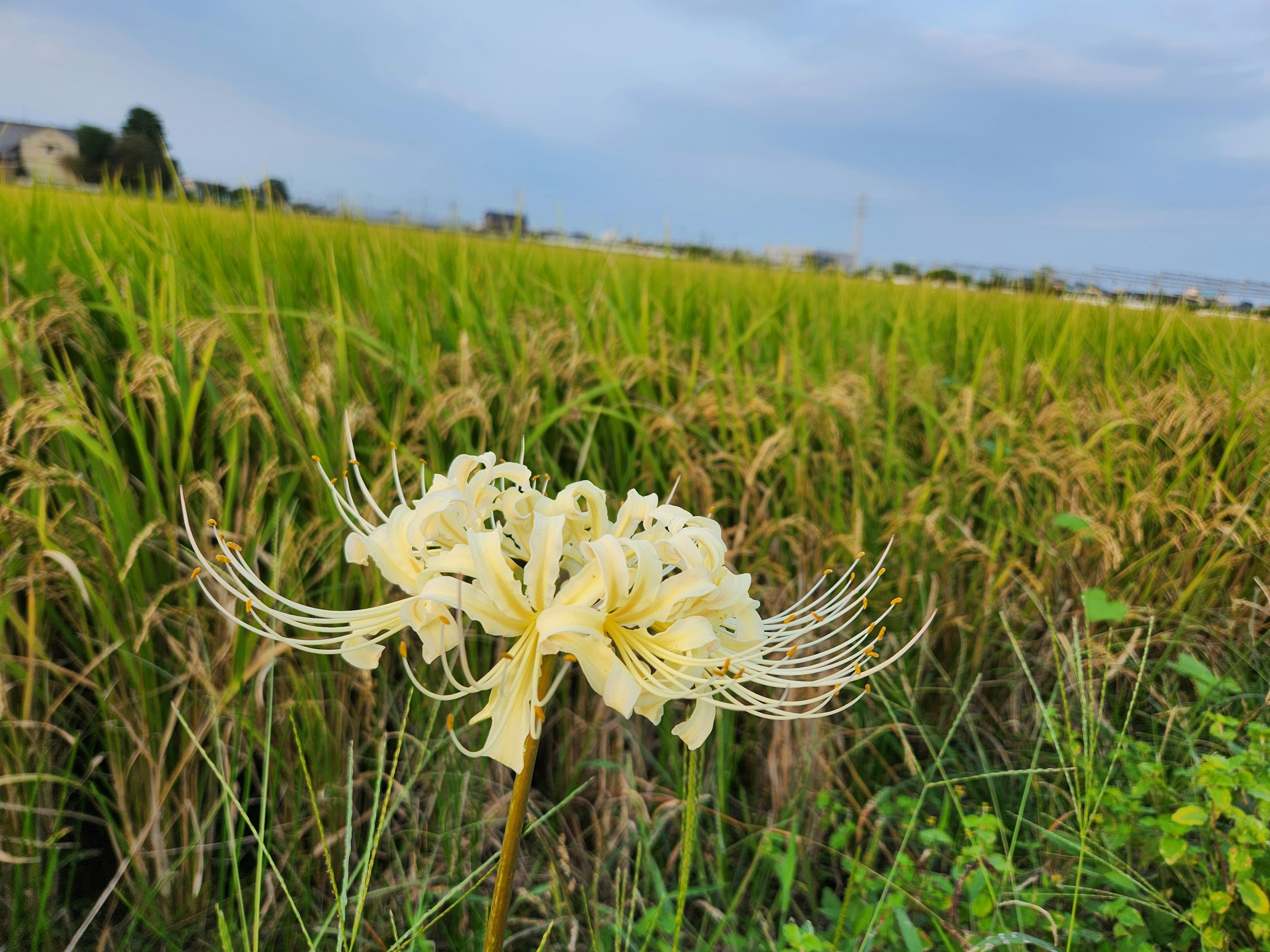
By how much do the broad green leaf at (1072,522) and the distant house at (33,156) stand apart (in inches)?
167

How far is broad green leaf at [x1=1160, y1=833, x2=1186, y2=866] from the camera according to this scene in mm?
1445

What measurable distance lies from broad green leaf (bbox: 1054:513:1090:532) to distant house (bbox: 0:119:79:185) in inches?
167

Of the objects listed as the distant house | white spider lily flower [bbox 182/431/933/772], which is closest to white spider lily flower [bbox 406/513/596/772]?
white spider lily flower [bbox 182/431/933/772]

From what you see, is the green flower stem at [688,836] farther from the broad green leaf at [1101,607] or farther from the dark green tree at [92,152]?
the dark green tree at [92,152]

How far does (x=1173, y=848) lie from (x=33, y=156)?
16.6 feet

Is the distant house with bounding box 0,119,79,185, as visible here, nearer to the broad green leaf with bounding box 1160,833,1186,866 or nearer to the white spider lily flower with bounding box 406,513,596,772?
the white spider lily flower with bounding box 406,513,596,772

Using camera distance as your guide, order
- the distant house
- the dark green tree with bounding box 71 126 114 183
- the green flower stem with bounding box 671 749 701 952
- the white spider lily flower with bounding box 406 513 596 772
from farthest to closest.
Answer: the dark green tree with bounding box 71 126 114 183 < the distant house < the green flower stem with bounding box 671 749 701 952 < the white spider lily flower with bounding box 406 513 596 772

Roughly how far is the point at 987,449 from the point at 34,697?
8.64ft

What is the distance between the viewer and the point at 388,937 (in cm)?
162

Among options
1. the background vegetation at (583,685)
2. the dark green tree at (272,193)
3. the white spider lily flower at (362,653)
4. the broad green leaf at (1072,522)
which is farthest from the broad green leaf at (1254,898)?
the dark green tree at (272,193)

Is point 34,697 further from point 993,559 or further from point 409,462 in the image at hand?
point 993,559

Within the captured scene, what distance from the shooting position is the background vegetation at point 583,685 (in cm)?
158

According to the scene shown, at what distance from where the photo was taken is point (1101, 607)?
1.95m

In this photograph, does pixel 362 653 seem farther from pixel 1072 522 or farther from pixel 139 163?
pixel 139 163
